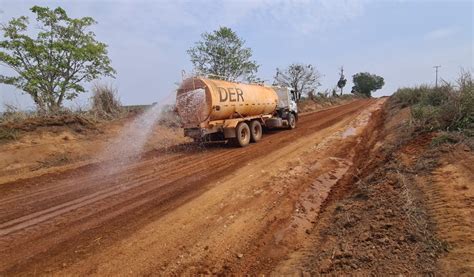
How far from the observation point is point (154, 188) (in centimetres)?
784

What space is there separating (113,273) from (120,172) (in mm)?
5866

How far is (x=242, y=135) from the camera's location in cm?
1426

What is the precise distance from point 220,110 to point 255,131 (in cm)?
299

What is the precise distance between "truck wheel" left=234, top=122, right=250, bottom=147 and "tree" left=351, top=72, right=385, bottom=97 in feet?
314

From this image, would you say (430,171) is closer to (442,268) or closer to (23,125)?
(442,268)

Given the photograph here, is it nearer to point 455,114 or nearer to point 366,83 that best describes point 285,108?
point 455,114

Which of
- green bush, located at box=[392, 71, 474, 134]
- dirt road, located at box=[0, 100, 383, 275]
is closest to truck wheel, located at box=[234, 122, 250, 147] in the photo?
dirt road, located at box=[0, 100, 383, 275]

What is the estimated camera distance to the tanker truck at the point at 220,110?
Result: 12.7 metres

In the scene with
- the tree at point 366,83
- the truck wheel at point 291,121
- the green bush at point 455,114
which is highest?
the tree at point 366,83

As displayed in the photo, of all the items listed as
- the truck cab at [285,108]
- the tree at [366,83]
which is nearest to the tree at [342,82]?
the tree at [366,83]

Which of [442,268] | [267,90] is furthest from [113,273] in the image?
[267,90]

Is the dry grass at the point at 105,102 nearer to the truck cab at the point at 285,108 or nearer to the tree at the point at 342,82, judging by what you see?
the truck cab at the point at 285,108

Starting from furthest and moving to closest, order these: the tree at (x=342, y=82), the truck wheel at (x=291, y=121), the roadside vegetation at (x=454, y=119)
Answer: the tree at (x=342, y=82)
the truck wheel at (x=291, y=121)
the roadside vegetation at (x=454, y=119)

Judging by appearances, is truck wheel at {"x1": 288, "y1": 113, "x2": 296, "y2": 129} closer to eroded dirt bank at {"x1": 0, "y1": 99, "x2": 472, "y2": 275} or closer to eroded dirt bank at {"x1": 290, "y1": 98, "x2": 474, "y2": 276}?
eroded dirt bank at {"x1": 0, "y1": 99, "x2": 472, "y2": 275}
